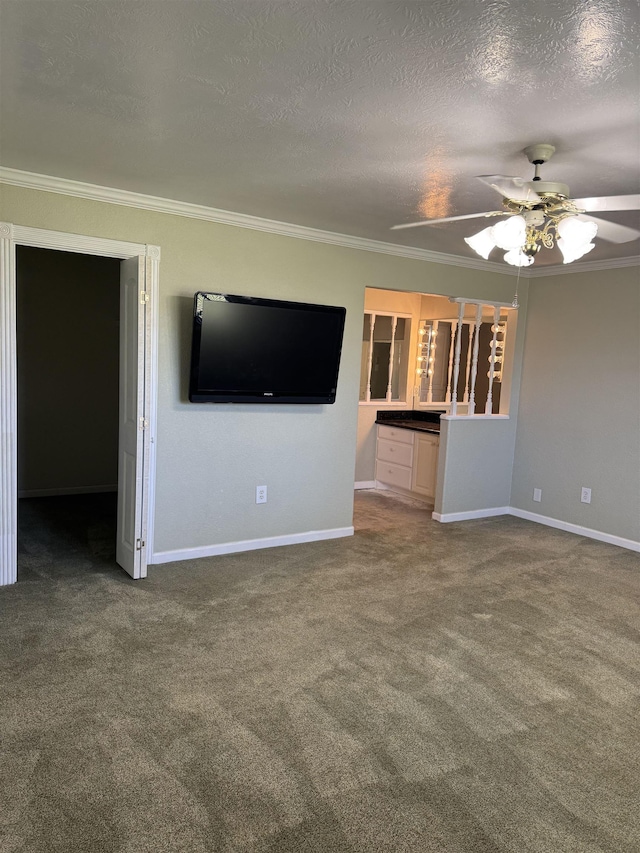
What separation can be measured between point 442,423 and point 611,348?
155 centimetres

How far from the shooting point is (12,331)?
3.52 metres

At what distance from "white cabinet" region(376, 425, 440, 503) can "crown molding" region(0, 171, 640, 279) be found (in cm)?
180

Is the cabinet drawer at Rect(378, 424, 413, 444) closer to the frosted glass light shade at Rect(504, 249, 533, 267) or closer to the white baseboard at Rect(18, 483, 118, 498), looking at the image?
the white baseboard at Rect(18, 483, 118, 498)

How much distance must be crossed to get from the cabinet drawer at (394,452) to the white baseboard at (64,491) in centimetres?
298

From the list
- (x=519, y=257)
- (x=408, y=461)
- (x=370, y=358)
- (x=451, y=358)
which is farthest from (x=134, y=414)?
(x=451, y=358)

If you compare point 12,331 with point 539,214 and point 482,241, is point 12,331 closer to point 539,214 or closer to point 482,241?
point 482,241

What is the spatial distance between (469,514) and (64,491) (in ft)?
13.4

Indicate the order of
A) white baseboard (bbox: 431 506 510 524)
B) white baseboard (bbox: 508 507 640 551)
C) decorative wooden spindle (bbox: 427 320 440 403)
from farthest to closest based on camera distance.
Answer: decorative wooden spindle (bbox: 427 320 440 403)
white baseboard (bbox: 431 506 510 524)
white baseboard (bbox: 508 507 640 551)

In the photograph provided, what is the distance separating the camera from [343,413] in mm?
4883

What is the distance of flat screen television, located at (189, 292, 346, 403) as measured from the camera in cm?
400

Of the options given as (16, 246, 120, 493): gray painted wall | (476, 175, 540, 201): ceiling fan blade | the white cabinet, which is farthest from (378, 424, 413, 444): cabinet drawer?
(476, 175, 540, 201): ceiling fan blade

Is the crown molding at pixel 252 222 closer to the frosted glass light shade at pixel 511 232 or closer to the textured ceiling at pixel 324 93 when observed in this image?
the textured ceiling at pixel 324 93

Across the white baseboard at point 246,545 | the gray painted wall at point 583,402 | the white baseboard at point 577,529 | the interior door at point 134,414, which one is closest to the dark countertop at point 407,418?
the gray painted wall at point 583,402

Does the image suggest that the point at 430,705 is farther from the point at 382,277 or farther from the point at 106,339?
the point at 106,339
